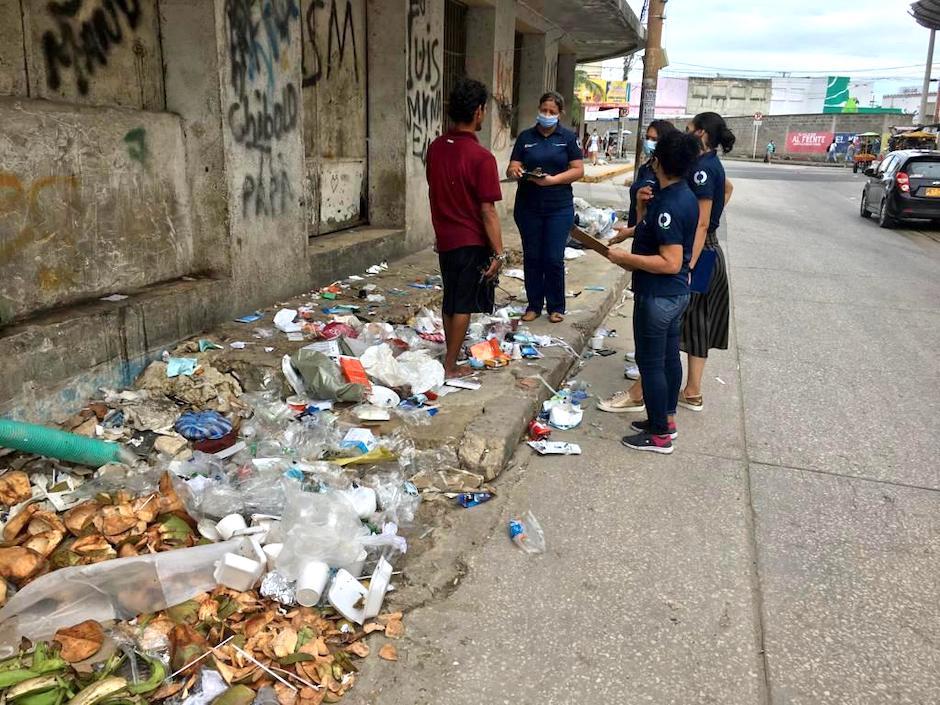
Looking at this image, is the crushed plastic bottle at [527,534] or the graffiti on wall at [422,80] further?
the graffiti on wall at [422,80]

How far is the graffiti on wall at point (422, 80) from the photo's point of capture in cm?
815

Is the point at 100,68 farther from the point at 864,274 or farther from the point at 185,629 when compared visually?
the point at 864,274

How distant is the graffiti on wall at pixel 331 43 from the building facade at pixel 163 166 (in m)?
0.02

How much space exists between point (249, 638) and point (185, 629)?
0.70ft

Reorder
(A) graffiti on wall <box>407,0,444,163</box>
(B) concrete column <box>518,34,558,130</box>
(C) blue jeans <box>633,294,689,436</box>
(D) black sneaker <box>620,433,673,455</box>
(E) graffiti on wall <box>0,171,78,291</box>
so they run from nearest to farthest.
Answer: (E) graffiti on wall <box>0,171,78,291</box>, (C) blue jeans <box>633,294,689,436</box>, (D) black sneaker <box>620,433,673,455</box>, (A) graffiti on wall <box>407,0,444,163</box>, (B) concrete column <box>518,34,558,130</box>

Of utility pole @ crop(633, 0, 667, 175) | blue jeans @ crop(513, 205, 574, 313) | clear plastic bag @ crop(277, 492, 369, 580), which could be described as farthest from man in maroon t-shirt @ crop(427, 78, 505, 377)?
utility pole @ crop(633, 0, 667, 175)

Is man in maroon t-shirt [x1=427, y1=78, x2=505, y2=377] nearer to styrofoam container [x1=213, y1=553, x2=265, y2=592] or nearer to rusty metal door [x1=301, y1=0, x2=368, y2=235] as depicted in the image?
styrofoam container [x1=213, y1=553, x2=265, y2=592]

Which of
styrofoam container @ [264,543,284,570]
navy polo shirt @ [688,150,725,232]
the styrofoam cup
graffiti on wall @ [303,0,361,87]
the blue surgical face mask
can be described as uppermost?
graffiti on wall @ [303,0,361,87]

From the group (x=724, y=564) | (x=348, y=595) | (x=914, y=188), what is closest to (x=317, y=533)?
(x=348, y=595)

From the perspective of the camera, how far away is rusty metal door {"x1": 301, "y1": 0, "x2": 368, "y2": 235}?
7027 mm

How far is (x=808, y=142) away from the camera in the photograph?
5244 centimetres

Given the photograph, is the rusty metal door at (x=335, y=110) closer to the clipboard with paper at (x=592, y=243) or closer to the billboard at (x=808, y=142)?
the clipboard with paper at (x=592, y=243)

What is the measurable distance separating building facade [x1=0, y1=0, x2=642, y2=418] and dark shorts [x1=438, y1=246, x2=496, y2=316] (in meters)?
1.66

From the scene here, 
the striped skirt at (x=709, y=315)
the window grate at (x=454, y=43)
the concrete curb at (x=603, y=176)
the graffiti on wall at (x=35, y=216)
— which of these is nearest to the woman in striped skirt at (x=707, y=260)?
the striped skirt at (x=709, y=315)
